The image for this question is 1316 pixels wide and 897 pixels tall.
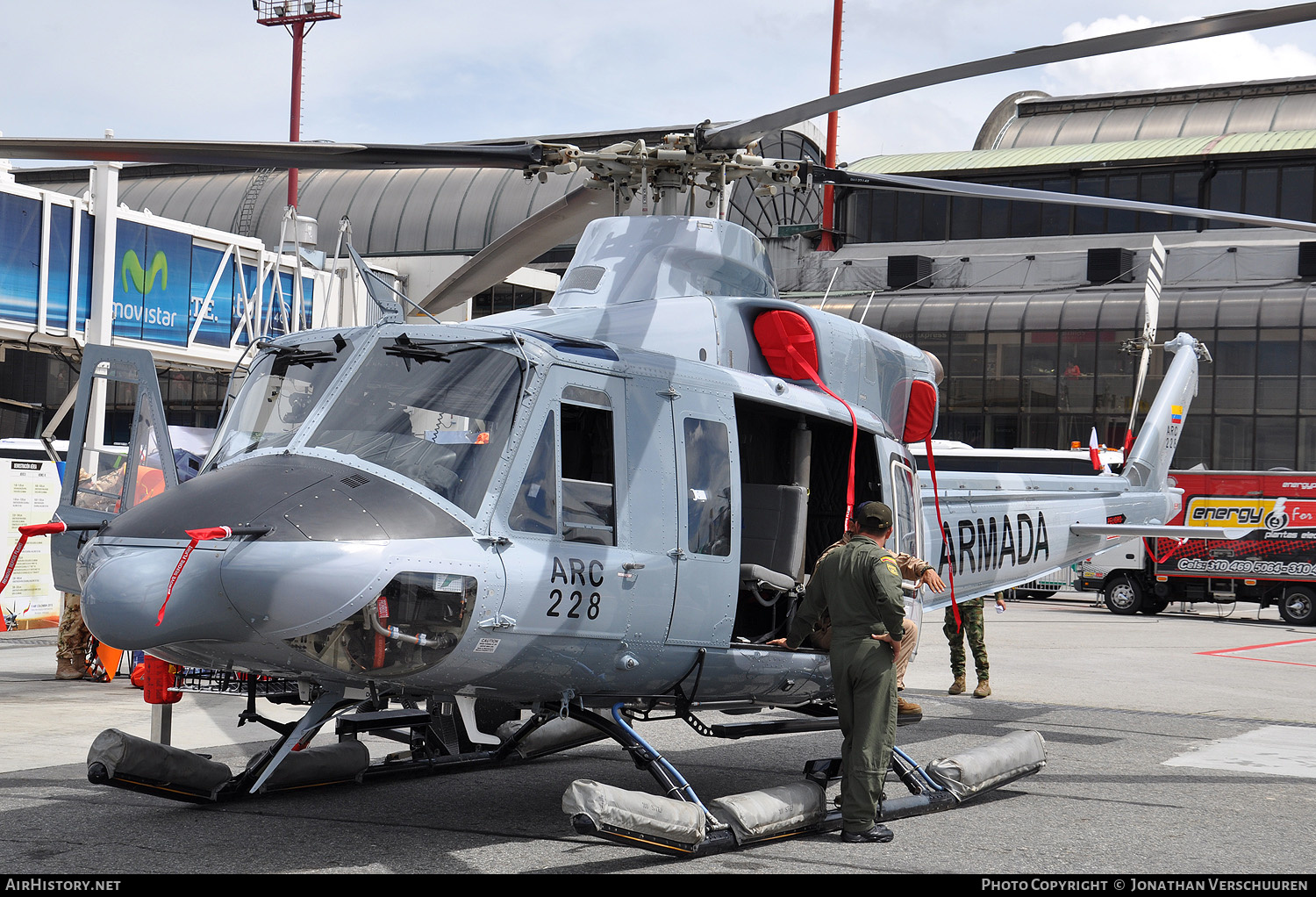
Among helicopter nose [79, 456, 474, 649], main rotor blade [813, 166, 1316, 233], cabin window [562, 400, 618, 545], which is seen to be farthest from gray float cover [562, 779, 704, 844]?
main rotor blade [813, 166, 1316, 233]

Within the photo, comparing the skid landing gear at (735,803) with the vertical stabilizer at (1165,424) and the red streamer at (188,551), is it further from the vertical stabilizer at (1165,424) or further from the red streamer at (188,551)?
the vertical stabilizer at (1165,424)

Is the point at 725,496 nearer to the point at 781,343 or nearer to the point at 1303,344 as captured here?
the point at 781,343

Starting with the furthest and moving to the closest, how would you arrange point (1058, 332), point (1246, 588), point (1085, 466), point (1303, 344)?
1. point (1058, 332)
2. point (1303, 344)
3. point (1085, 466)
4. point (1246, 588)

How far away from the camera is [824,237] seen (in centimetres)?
4700

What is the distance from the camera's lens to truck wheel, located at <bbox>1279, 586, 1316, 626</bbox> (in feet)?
90.5

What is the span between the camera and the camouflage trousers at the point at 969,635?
1388 centimetres

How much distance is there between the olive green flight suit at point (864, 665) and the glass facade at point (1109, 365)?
33.3 m

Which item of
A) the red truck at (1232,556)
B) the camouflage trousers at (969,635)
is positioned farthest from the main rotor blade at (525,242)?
the red truck at (1232,556)

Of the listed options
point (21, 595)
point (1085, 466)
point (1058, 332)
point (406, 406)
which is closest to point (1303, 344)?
point (1058, 332)

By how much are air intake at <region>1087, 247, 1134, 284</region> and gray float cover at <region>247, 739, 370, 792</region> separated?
3897 cm

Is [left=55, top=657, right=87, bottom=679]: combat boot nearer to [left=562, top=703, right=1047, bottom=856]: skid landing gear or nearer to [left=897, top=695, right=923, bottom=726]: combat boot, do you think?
[left=562, top=703, right=1047, bottom=856]: skid landing gear

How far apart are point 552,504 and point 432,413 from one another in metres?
0.76
